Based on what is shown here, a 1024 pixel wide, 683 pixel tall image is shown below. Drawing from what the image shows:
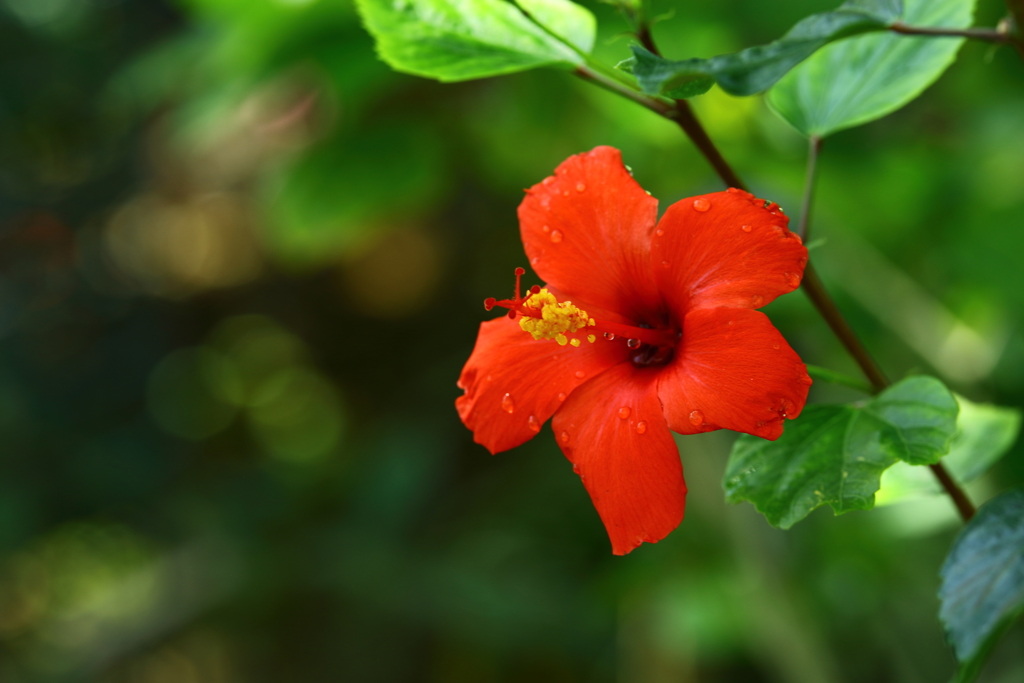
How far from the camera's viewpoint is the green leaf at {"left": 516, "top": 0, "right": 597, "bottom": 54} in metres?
0.65

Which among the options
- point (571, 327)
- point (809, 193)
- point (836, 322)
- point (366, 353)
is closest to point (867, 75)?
point (809, 193)

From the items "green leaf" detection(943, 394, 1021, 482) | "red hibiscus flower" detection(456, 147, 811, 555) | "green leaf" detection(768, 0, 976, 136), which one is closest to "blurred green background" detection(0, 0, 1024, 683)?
"green leaf" detection(943, 394, 1021, 482)

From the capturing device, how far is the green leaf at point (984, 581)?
0.42 m

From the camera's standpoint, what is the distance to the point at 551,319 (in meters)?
0.58

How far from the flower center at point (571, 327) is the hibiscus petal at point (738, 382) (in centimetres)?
9

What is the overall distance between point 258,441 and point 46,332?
2.32 feet

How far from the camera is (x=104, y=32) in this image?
2.20 meters

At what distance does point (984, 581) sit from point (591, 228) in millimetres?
336

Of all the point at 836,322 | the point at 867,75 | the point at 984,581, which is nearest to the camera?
the point at 984,581

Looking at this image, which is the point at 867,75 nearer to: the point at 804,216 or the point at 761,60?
the point at 804,216

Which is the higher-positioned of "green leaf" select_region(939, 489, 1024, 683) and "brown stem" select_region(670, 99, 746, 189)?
"brown stem" select_region(670, 99, 746, 189)

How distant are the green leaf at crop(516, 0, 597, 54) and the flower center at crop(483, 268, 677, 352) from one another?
0.20 metres

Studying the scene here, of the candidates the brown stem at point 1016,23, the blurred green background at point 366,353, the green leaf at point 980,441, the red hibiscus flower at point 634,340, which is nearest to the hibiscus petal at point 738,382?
the red hibiscus flower at point 634,340

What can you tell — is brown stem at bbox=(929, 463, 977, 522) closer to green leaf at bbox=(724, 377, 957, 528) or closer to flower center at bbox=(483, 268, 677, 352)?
green leaf at bbox=(724, 377, 957, 528)
